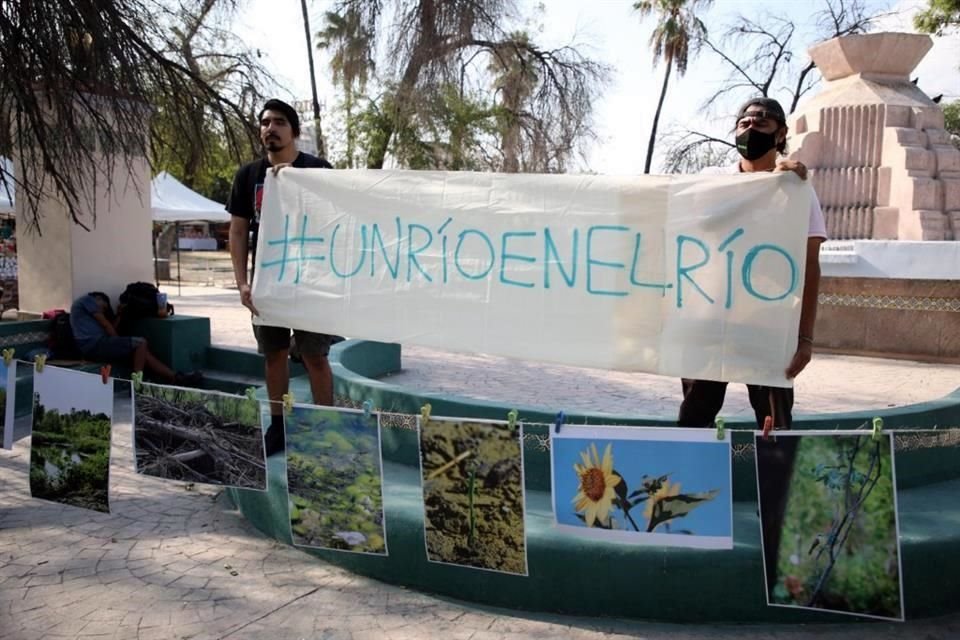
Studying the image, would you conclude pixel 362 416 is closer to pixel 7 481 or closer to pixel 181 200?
pixel 7 481

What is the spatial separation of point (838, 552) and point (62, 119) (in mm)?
5103

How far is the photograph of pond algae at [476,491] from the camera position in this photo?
2936 mm

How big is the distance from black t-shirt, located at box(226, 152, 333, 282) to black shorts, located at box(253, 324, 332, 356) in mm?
268

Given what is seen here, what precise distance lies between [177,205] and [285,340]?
17.3 metres

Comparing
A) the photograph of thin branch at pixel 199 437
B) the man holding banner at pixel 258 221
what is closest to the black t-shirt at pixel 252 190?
the man holding banner at pixel 258 221

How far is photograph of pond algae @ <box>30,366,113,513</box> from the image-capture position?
11.5 feet

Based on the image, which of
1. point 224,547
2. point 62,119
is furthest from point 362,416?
point 62,119

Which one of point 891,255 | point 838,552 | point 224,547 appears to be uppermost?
point 891,255

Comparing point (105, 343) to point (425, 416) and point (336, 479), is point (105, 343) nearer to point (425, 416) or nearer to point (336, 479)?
point (336, 479)

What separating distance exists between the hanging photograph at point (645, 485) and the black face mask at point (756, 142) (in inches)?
44.1

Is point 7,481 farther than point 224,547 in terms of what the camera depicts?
Yes

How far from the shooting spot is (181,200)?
2028 cm

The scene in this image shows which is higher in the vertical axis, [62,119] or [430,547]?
[62,119]

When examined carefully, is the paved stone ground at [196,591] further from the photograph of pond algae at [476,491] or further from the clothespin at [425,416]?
the clothespin at [425,416]
